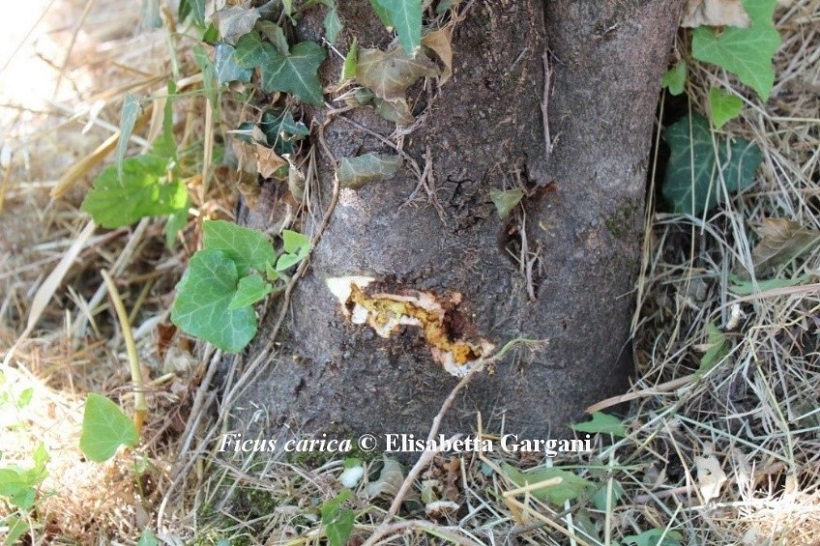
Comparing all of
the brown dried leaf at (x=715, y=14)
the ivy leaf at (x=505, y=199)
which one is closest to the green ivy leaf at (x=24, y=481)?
the ivy leaf at (x=505, y=199)

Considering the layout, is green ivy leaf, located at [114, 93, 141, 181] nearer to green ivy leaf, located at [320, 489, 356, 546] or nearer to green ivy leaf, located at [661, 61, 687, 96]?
green ivy leaf, located at [320, 489, 356, 546]

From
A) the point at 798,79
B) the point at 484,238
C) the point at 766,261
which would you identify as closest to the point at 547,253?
the point at 484,238

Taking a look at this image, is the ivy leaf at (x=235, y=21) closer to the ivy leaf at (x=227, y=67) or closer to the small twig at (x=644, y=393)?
the ivy leaf at (x=227, y=67)

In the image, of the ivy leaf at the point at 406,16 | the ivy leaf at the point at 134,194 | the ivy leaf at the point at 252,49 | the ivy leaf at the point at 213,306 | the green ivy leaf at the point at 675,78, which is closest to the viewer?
the ivy leaf at the point at 406,16

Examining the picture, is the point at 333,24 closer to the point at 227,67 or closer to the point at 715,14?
the point at 227,67

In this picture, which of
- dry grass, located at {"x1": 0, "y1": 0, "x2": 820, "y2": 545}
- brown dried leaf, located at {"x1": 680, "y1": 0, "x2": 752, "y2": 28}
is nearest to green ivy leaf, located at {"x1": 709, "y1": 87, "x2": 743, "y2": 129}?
dry grass, located at {"x1": 0, "y1": 0, "x2": 820, "y2": 545}

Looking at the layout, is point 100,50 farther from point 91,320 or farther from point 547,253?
point 547,253
